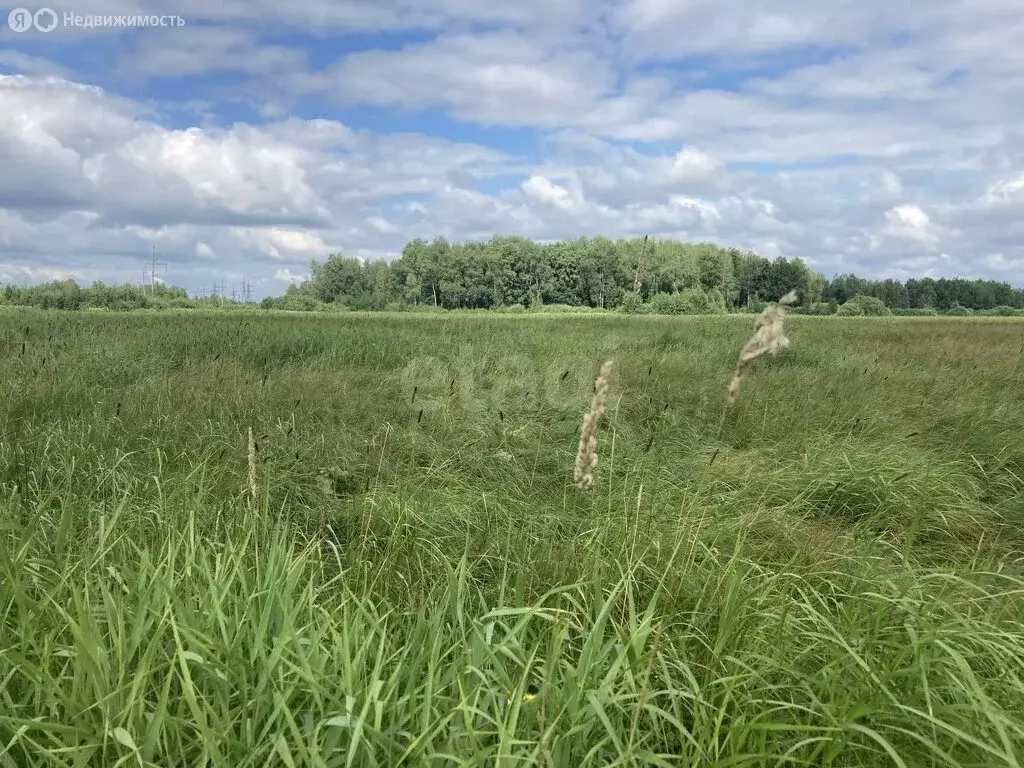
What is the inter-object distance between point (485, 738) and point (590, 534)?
1371mm

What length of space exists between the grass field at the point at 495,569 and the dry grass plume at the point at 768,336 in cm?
49

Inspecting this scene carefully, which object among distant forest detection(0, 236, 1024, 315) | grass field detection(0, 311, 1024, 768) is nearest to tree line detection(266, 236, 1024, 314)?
distant forest detection(0, 236, 1024, 315)

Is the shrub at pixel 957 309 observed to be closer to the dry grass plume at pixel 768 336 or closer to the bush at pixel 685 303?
the bush at pixel 685 303

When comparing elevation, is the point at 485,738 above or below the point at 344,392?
below

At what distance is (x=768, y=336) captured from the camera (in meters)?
1.81

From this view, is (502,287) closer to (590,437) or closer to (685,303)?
(685,303)

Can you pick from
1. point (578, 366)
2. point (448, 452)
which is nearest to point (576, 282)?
point (578, 366)

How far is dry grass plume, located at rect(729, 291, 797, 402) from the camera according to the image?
5.85ft

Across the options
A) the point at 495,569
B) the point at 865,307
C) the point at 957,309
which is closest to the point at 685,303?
the point at 865,307

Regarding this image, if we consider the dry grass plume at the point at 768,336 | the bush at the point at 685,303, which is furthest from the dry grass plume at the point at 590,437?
the bush at the point at 685,303

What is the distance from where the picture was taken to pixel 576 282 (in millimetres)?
52188

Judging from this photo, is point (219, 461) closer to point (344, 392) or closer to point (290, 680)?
point (344, 392)

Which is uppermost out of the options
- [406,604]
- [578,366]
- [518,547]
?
[578,366]

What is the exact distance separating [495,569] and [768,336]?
63.2 inches
